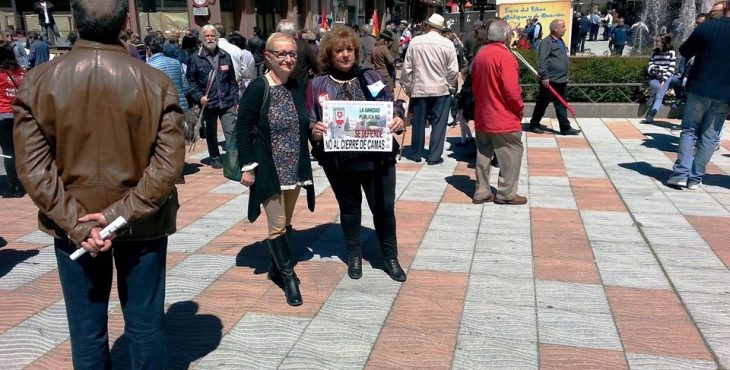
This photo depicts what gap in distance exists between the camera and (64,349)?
365 cm

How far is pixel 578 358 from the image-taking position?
11.5ft

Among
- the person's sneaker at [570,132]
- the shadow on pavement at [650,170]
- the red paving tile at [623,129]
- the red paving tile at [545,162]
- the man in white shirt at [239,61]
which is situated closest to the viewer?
the shadow on pavement at [650,170]

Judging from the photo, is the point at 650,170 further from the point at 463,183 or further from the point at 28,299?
the point at 28,299

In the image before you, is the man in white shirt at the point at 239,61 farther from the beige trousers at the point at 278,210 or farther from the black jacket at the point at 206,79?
the beige trousers at the point at 278,210

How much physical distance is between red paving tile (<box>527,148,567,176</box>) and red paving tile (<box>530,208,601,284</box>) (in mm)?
1711

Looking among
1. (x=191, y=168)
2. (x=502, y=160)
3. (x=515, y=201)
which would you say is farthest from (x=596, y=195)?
(x=191, y=168)

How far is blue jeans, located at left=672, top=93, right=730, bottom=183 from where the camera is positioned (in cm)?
684

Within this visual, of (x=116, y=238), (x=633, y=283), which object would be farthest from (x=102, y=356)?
(x=633, y=283)

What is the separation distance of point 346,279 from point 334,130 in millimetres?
1148

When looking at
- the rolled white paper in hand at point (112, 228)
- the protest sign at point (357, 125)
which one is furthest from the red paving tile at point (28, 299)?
the protest sign at point (357, 125)

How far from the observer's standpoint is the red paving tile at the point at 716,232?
5.12 m

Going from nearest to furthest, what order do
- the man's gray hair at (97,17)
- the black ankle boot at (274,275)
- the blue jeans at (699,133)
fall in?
1. the man's gray hair at (97,17)
2. the black ankle boot at (274,275)
3. the blue jeans at (699,133)

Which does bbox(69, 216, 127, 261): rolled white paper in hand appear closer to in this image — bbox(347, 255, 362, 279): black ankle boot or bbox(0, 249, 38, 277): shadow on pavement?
bbox(347, 255, 362, 279): black ankle boot

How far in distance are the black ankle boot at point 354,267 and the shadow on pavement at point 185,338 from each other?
1.08 m
